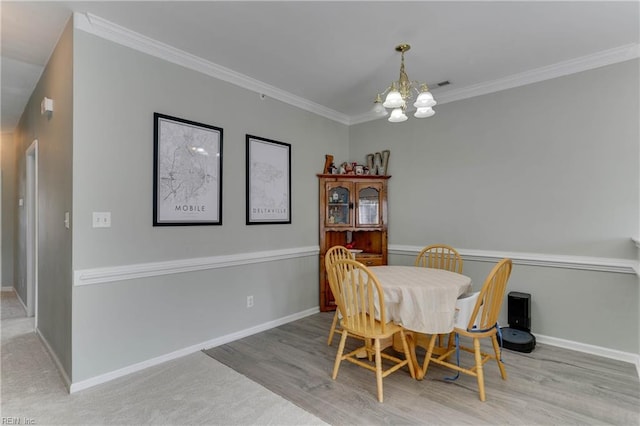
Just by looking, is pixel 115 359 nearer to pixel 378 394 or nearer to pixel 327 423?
pixel 327 423

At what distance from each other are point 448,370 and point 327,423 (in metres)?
1.14

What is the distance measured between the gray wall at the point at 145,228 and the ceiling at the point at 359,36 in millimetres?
290

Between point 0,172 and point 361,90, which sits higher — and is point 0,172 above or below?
below

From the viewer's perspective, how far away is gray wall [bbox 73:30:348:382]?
234 cm

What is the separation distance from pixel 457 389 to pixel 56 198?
10.9 ft

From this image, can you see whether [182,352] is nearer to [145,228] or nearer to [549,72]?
[145,228]

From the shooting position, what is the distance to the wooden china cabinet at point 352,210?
420cm

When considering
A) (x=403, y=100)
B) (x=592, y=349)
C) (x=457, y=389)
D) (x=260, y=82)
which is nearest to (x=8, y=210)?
(x=260, y=82)

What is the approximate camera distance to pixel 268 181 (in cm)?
361

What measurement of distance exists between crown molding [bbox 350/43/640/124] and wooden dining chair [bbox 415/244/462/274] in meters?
1.67

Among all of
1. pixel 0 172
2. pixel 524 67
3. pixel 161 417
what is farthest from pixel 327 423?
pixel 0 172

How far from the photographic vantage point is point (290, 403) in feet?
6.99

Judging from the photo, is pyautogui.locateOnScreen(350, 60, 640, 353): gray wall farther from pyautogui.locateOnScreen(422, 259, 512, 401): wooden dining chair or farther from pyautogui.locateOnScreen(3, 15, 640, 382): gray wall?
pyautogui.locateOnScreen(422, 259, 512, 401): wooden dining chair

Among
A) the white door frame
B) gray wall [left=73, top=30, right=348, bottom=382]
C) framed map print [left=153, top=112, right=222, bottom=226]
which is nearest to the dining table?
gray wall [left=73, top=30, right=348, bottom=382]
